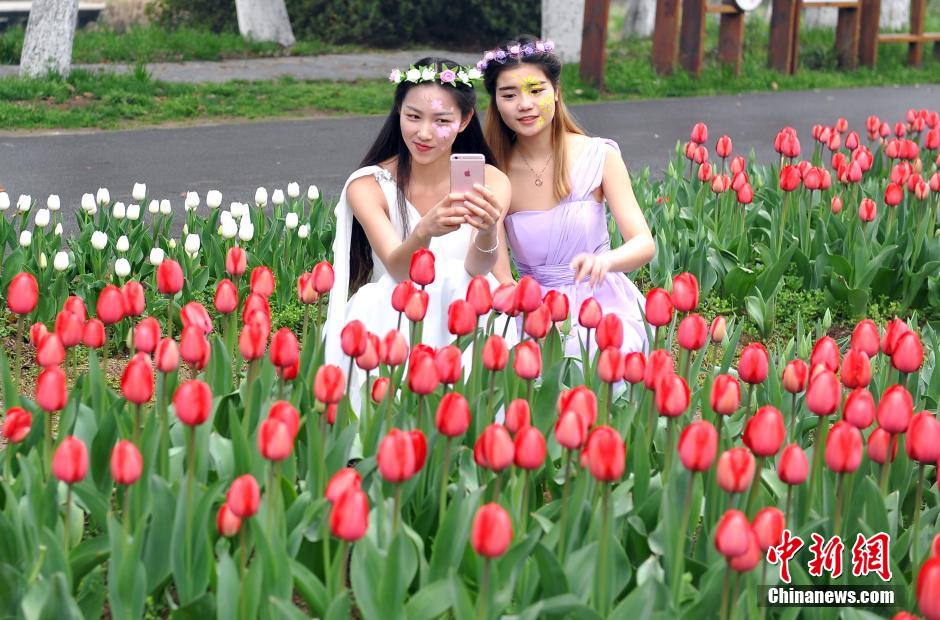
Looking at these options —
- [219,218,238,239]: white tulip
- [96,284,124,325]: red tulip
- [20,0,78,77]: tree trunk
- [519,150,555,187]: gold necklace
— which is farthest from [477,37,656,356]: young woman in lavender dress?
[20,0,78,77]: tree trunk

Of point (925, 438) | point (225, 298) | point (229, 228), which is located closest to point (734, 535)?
point (925, 438)

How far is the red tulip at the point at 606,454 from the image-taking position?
222 cm

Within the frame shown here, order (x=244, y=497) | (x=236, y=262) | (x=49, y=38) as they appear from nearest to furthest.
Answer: (x=244, y=497) → (x=236, y=262) → (x=49, y=38)

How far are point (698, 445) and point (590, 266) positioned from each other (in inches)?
53.9

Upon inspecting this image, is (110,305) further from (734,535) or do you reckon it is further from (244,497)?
(734,535)

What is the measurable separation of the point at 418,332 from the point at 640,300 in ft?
4.64

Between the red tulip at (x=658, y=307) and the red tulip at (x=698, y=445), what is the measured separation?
85 cm

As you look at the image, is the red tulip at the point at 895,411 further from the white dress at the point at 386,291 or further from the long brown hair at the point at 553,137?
the long brown hair at the point at 553,137

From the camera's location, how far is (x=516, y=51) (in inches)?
169

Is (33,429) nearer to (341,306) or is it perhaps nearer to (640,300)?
(341,306)

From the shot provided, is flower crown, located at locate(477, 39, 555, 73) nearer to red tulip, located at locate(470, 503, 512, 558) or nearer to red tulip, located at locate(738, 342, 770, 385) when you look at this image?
red tulip, located at locate(738, 342, 770, 385)

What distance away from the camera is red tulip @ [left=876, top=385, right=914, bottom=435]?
2.48 m

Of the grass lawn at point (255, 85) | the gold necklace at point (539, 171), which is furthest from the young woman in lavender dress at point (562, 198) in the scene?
the grass lawn at point (255, 85)

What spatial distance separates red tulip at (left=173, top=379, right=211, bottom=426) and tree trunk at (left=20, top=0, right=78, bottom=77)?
9569 mm
